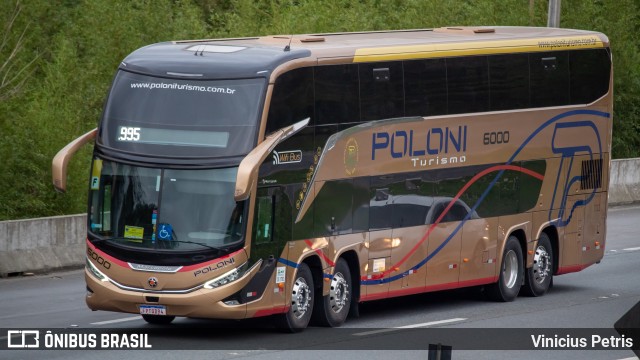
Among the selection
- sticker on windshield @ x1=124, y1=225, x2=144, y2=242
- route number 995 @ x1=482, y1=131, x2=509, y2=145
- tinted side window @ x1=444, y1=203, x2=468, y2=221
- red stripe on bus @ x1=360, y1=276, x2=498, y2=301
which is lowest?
red stripe on bus @ x1=360, y1=276, x2=498, y2=301

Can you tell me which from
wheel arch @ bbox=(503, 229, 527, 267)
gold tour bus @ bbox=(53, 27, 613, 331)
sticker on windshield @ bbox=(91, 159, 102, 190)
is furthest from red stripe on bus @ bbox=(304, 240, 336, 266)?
wheel arch @ bbox=(503, 229, 527, 267)

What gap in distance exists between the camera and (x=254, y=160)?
638 inches

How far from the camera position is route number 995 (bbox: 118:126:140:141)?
16.9 meters

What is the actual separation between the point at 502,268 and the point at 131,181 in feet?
24.2

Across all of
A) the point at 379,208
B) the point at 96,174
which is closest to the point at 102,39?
the point at 379,208

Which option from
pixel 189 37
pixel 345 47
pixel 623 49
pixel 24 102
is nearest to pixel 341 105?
pixel 345 47

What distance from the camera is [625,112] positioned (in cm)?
4222

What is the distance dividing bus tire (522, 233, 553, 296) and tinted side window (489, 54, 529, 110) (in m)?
2.52

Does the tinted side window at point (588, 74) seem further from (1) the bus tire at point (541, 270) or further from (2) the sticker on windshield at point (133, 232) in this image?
(2) the sticker on windshield at point (133, 232)

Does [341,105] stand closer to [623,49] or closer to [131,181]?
[131,181]

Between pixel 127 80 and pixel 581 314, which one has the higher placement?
pixel 127 80

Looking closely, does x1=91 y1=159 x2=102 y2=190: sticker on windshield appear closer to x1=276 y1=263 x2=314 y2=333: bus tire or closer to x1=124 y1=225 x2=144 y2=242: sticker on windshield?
x1=124 y1=225 x2=144 y2=242: sticker on windshield

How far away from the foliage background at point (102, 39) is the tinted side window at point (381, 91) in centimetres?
730

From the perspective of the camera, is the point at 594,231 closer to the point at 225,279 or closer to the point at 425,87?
the point at 425,87
